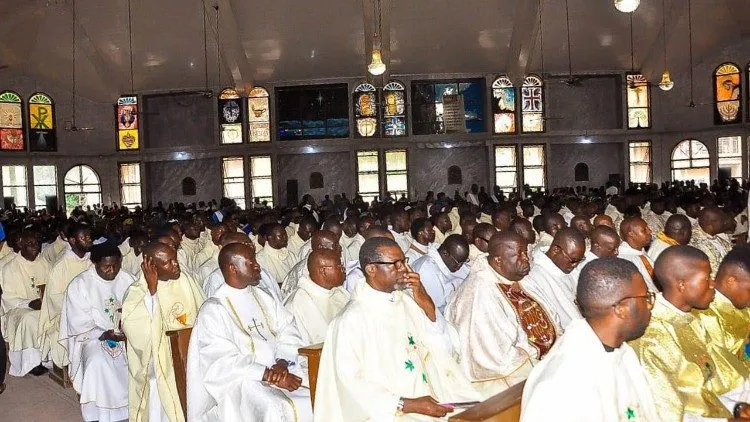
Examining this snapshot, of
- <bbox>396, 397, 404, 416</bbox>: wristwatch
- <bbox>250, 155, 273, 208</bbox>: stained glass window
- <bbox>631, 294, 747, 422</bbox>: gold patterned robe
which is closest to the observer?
<bbox>631, 294, 747, 422</bbox>: gold patterned robe

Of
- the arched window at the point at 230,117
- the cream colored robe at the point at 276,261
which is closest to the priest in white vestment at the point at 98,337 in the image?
the cream colored robe at the point at 276,261

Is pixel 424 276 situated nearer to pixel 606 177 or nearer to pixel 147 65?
pixel 147 65

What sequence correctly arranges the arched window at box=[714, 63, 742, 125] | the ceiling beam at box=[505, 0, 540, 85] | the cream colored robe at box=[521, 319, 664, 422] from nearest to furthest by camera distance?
the cream colored robe at box=[521, 319, 664, 422]
the ceiling beam at box=[505, 0, 540, 85]
the arched window at box=[714, 63, 742, 125]

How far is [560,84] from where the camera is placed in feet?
101

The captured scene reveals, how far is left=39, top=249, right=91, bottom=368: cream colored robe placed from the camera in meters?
8.74

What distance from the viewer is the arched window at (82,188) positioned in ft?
102

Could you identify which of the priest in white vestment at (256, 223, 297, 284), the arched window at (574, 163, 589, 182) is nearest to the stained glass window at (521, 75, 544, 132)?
the arched window at (574, 163, 589, 182)

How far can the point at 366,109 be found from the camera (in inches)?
1196

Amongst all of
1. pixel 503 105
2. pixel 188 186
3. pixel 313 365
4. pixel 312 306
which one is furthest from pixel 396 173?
pixel 313 365

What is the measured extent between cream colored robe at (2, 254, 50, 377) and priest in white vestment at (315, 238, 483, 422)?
19.4 ft

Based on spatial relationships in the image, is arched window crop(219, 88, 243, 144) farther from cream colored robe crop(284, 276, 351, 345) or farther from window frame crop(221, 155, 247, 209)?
cream colored robe crop(284, 276, 351, 345)

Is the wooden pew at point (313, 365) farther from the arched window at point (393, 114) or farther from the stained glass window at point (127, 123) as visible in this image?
the stained glass window at point (127, 123)

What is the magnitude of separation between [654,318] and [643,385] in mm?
1054

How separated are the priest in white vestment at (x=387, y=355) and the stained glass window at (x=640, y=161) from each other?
27097 millimetres
